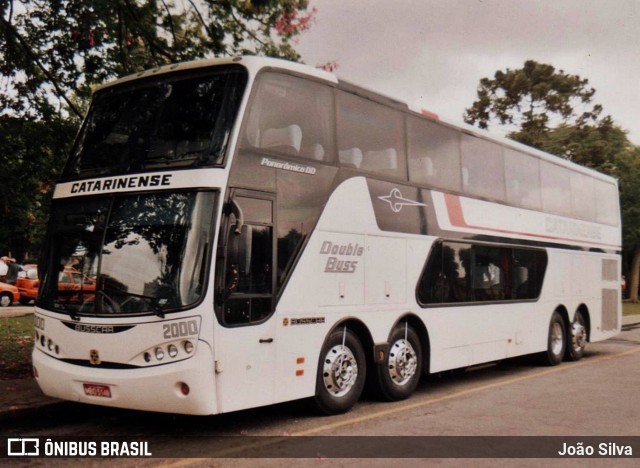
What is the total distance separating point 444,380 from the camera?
1202 cm

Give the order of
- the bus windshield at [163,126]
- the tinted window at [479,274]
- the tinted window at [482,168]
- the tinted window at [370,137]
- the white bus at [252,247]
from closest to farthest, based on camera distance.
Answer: the white bus at [252,247] < the bus windshield at [163,126] < the tinted window at [370,137] < the tinted window at [479,274] < the tinted window at [482,168]

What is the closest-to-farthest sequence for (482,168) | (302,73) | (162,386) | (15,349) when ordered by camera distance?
(162,386)
(302,73)
(482,168)
(15,349)

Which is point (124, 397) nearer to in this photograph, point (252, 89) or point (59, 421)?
point (59, 421)

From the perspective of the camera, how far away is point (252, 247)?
7492 millimetres

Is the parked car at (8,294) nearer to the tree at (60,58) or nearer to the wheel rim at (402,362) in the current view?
the tree at (60,58)

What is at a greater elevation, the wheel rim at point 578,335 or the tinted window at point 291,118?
the tinted window at point 291,118

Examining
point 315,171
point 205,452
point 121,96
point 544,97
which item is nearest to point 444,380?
point 315,171

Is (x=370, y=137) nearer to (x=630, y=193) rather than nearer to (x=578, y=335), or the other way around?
(x=578, y=335)

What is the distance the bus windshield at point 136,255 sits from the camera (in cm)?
692

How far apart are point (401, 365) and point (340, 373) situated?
141 cm

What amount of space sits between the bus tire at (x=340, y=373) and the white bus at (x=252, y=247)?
0.08ft

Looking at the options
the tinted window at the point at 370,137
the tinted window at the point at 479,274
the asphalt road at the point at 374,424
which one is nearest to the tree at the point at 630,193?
the tinted window at the point at 479,274

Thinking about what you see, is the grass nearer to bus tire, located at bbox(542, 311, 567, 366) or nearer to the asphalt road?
the asphalt road

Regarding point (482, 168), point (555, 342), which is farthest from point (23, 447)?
point (555, 342)
